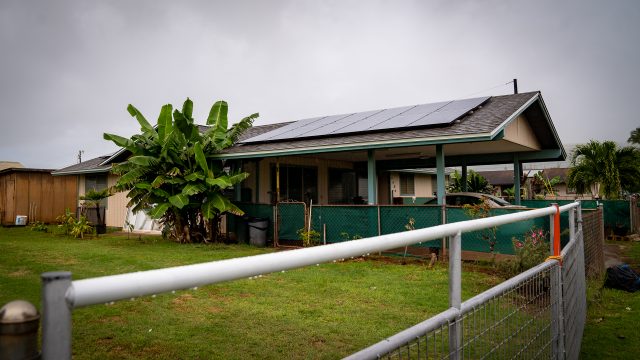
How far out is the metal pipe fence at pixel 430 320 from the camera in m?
0.81

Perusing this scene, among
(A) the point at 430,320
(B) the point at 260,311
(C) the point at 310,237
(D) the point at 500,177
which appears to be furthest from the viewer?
(D) the point at 500,177

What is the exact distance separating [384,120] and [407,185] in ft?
39.9

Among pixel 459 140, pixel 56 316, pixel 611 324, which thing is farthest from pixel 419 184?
pixel 56 316

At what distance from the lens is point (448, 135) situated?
10.6m

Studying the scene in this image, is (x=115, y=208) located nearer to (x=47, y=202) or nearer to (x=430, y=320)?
(x=47, y=202)

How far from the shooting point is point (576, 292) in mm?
4328

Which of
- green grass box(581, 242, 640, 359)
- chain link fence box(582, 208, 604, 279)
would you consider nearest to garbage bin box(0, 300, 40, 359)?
green grass box(581, 242, 640, 359)

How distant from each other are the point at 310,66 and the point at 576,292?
107 feet

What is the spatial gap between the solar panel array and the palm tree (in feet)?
38.1

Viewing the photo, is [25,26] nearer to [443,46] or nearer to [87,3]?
[87,3]

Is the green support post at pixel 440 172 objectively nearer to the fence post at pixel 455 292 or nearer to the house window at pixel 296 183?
the house window at pixel 296 183

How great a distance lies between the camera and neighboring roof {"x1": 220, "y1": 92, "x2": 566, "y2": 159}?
1055cm

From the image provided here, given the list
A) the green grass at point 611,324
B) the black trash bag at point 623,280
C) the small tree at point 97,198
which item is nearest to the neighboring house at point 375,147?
the small tree at point 97,198

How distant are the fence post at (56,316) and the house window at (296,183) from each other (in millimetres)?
15580
